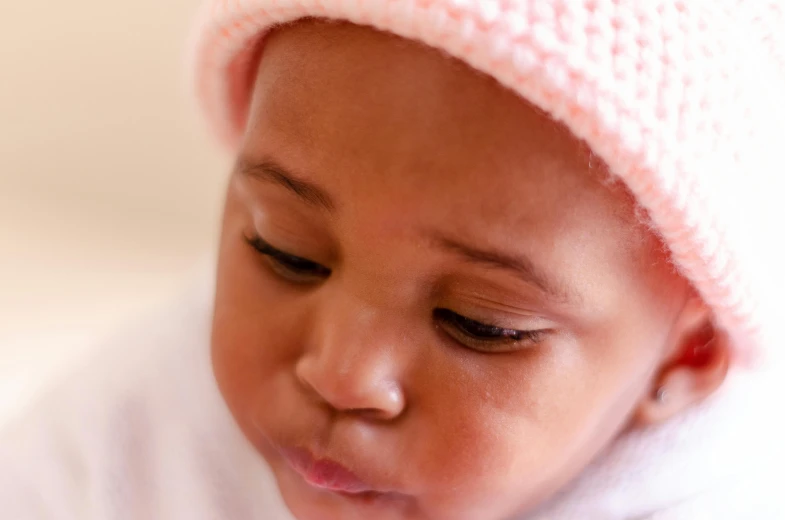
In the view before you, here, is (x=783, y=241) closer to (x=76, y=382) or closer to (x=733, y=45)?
(x=733, y=45)

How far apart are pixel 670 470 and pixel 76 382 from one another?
57 cm

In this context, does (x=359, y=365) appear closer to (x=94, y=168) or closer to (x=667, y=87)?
(x=667, y=87)

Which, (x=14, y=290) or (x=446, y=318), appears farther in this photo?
(x=14, y=290)

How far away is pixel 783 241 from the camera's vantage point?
0.54 metres

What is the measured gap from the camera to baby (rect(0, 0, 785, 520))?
438mm

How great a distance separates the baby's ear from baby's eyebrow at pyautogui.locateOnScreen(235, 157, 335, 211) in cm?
25

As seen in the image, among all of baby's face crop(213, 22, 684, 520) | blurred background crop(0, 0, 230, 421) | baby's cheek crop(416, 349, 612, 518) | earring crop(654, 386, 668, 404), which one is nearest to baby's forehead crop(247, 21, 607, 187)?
baby's face crop(213, 22, 684, 520)

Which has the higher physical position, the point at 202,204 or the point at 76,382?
the point at 202,204

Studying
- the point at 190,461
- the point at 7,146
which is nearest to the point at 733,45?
the point at 190,461

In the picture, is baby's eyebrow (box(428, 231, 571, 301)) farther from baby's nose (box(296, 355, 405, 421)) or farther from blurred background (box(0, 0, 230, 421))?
blurred background (box(0, 0, 230, 421))

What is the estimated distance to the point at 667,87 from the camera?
0.44 metres

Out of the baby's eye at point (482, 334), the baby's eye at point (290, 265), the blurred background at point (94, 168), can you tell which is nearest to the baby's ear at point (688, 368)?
the baby's eye at point (482, 334)

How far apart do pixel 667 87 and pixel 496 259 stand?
0.13m

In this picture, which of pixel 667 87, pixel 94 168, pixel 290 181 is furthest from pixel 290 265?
pixel 94 168
